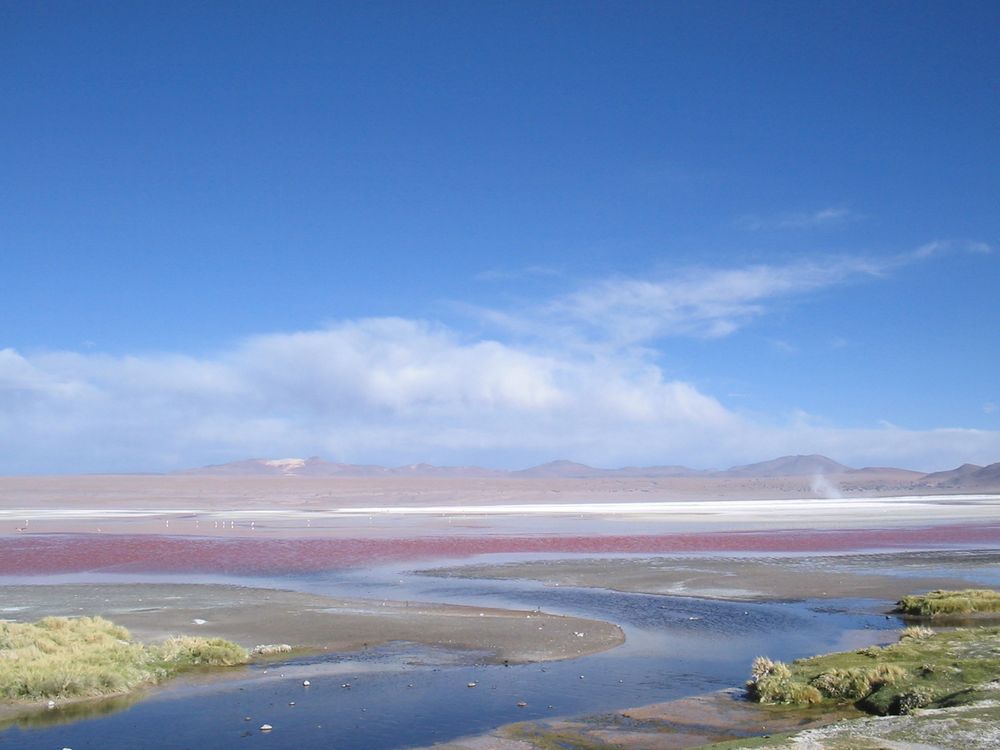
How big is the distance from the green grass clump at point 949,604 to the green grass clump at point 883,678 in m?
6.03

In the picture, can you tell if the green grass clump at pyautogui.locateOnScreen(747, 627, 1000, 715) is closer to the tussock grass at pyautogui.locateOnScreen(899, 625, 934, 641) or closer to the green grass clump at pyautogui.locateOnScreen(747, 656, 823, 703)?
the green grass clump at pyautogui.locateOnScreen(747, 656, 823, 703)

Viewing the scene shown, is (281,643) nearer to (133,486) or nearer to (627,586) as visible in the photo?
(627,586)

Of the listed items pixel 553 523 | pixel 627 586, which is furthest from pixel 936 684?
pixel 553 523

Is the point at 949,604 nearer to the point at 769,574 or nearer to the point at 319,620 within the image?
the point at 769,574

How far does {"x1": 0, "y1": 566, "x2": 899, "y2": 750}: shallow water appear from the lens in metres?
13.1

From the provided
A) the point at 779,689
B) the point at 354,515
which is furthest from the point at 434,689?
the point at 354,515

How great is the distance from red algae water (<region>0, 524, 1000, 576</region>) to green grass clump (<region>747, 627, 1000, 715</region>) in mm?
22491

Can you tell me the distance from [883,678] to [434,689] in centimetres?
751

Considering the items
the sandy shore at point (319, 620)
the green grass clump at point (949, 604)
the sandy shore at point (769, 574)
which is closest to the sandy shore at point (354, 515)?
the sandy shore at point (769, 574)

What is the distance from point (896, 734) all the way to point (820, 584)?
1837 cm

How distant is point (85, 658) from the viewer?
651 inches

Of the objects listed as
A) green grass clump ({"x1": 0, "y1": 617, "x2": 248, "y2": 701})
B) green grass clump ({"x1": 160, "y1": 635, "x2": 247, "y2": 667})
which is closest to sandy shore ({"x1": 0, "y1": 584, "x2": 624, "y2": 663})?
green grass clump ({"x1": 160, "y1": 635, "x2": 247, "y2": 667})

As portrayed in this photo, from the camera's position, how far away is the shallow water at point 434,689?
13.1 m

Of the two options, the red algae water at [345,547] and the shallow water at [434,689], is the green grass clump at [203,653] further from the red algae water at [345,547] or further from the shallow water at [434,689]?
the red algae water at [345,547]
